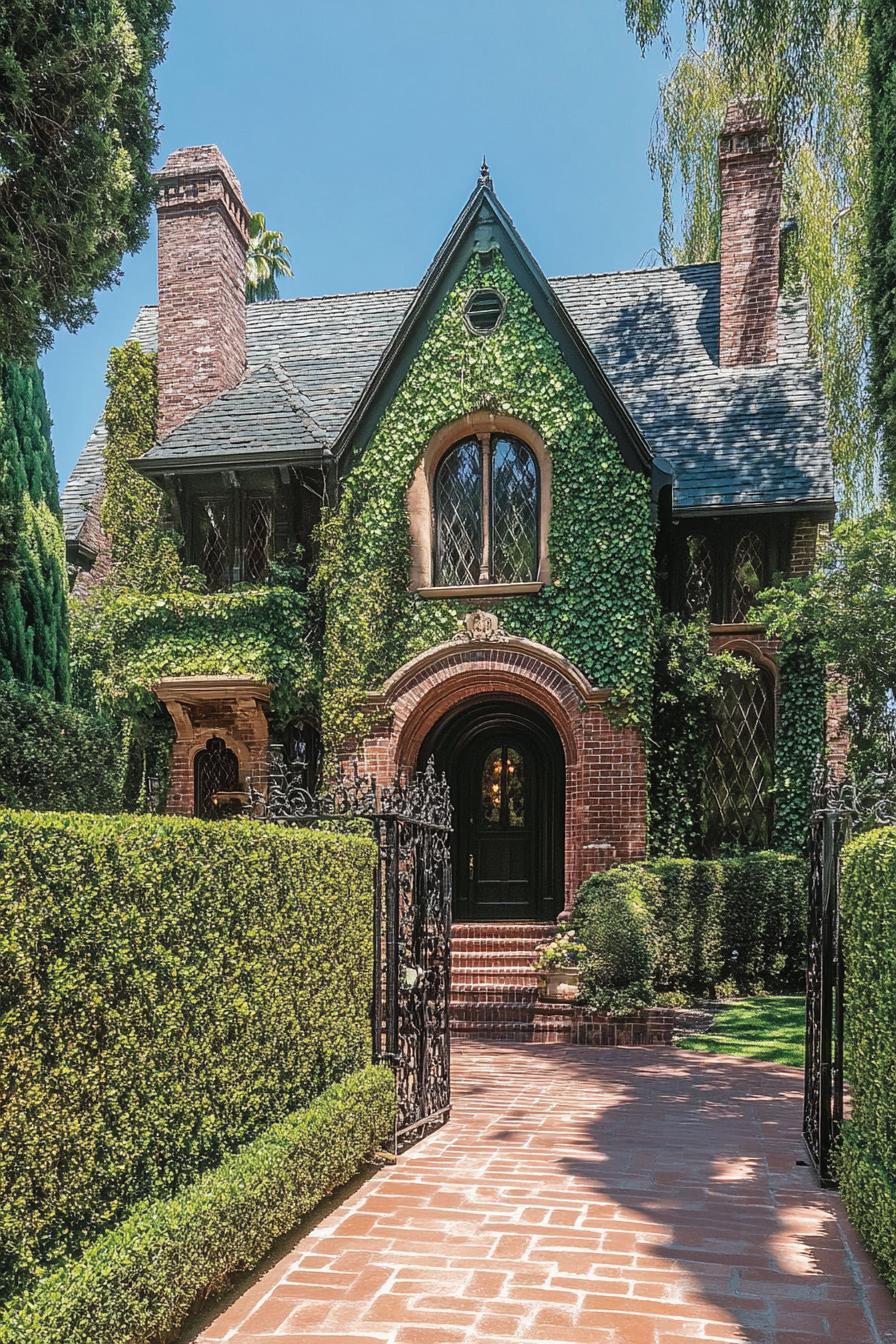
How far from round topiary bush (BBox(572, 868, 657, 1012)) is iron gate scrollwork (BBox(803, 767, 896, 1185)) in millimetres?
4450

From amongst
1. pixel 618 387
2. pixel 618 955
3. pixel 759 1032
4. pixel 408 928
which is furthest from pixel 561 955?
pixel 618 387

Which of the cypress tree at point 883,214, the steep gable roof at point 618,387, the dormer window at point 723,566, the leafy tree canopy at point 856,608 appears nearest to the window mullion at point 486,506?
the steep gable roof at point 618,387

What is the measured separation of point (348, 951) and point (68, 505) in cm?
1481

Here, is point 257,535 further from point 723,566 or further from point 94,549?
point 723,566

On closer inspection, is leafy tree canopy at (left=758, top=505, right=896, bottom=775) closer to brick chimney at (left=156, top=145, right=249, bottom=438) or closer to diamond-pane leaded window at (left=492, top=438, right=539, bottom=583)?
diamond-pane leaded window at (left=492, top=438, right=539, bottom=583)

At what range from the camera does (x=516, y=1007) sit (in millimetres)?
12352

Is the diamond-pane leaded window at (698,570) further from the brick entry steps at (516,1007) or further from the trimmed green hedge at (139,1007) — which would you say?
the trimmed green hedge at (139,1007)

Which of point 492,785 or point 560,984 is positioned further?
point 492,785

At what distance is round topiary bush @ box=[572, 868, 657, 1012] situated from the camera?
11734mm

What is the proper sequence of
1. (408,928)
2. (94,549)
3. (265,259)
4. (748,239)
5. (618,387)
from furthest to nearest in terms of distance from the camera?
1. (265,259)
2. (94,549)
3. (618,387)
4. (748,239)
5. (408,928)

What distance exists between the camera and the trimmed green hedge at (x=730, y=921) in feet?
44.5

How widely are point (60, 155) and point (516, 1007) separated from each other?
30.5 feet

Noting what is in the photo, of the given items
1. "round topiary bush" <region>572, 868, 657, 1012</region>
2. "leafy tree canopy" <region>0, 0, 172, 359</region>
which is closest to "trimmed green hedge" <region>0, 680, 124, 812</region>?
"leafy tree canopy" <region>0, 0, 172, 359</region>

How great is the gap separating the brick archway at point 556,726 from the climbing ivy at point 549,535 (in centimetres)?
22
